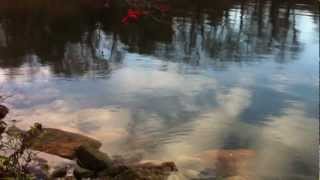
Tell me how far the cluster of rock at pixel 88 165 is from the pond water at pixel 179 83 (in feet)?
1.47

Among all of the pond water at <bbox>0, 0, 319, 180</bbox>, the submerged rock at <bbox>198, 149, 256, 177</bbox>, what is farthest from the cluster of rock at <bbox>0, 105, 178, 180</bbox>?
the submerged rock at <bbox>198, 149, 256, 177</bbox>

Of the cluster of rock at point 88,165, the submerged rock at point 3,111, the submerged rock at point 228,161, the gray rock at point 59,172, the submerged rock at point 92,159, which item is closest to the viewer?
the cluster of rock at point 88,165

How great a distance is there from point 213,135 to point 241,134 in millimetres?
561

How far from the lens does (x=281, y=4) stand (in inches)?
934

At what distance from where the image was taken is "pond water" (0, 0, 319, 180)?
1017cm

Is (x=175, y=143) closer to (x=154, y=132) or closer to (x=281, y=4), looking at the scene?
(x=154, y=132)

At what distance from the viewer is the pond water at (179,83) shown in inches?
400

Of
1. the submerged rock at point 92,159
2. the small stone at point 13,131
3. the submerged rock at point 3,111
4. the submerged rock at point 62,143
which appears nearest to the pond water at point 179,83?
the submerged rock at point 3,111

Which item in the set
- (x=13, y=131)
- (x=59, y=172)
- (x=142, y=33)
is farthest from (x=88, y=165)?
(x=142, y=33)

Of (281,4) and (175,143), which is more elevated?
(281,4)

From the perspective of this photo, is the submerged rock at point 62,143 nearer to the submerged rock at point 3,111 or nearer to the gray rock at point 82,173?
the gray rock at point 82,173

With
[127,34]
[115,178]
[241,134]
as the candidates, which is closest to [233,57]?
[127,34]

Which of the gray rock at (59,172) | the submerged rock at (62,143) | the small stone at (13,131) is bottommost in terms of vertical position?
the gray rock at (59,172)

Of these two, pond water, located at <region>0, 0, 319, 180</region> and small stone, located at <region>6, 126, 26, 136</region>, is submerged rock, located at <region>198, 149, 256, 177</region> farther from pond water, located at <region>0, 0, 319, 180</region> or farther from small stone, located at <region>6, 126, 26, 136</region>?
small stone, located at <region>6, 126, 26, 136</region>
